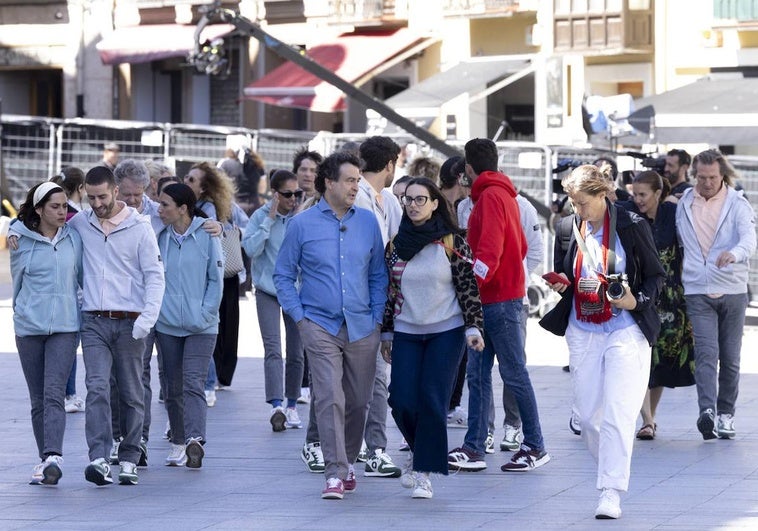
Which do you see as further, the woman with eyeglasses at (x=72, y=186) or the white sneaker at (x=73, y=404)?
the white sneaker at (x=73, y=404)

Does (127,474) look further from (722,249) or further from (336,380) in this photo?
(722,249)

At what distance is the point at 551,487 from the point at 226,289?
419 cm

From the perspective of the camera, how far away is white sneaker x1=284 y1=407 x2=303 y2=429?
486 inches

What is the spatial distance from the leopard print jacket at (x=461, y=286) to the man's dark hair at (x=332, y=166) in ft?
1.70

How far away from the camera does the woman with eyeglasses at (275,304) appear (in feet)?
40.4

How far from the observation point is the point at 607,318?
9.11m

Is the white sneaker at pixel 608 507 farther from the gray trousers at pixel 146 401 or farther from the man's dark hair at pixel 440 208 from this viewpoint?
the gray trousers at pixel 146 401

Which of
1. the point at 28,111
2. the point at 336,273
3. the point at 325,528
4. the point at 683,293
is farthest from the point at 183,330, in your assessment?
the point at 28,111

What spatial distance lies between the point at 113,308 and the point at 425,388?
182cm

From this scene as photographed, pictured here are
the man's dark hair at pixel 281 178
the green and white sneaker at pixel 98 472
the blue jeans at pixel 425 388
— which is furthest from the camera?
the man's dark hair at pixel 281 178

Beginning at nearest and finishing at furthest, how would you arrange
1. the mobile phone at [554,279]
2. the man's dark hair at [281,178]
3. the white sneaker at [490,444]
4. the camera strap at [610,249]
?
the mobile phone at [554,279]
the camera strap at [610,249]
the white sneaker at [490,444]
the man's dark hair at [281,178]

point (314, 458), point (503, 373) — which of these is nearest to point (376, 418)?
point (314, 458)

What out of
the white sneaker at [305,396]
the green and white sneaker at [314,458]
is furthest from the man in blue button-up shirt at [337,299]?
the white sneaker at [305,396]

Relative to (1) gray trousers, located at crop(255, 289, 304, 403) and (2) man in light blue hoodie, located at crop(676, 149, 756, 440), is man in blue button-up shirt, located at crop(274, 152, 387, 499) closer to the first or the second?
(1) gray trousers, located at crop(255, 289, 304, 403)
